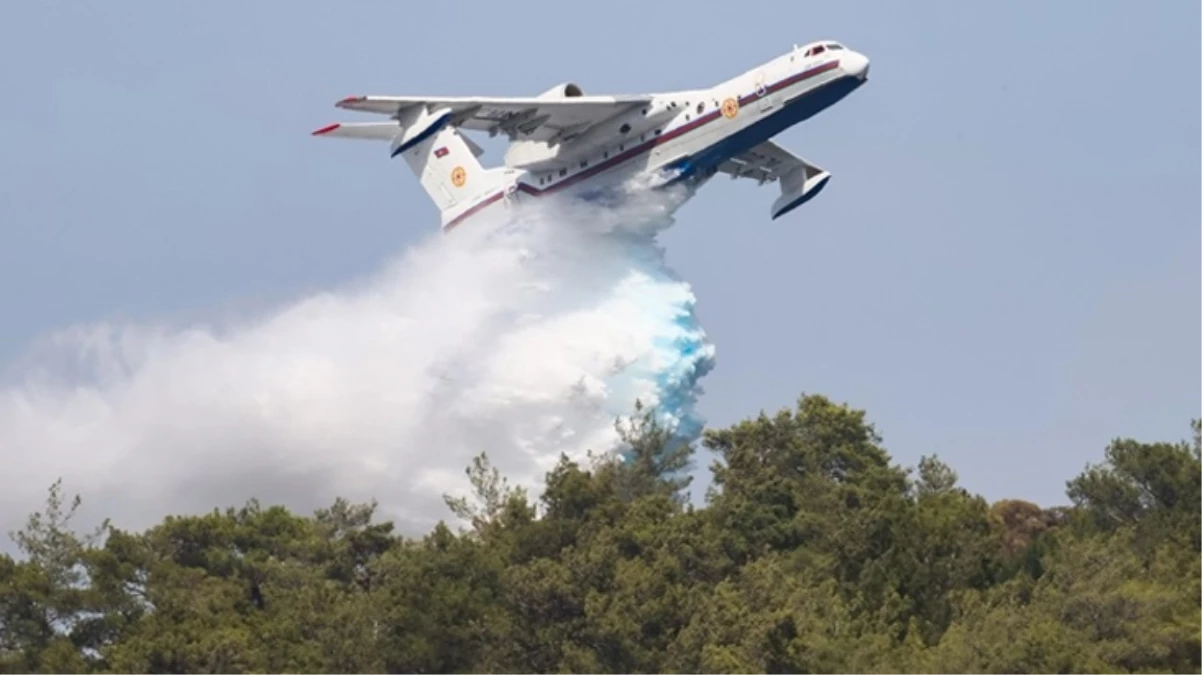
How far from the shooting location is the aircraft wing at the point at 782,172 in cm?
5869

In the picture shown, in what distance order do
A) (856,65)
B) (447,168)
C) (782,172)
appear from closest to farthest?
(856,65), (782,172), (447,168)

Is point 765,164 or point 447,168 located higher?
point 447,168

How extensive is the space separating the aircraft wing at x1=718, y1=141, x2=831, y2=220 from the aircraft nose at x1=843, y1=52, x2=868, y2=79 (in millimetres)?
5668

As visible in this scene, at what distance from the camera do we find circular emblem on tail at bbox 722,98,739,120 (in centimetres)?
5375

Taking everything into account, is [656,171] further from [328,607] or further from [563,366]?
[328,607]

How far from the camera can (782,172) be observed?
195 feet

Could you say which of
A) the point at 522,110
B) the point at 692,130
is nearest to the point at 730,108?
the point at 692,130

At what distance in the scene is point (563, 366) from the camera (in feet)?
187

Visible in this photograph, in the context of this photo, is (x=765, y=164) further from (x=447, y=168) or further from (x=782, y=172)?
(x=447, y=168)

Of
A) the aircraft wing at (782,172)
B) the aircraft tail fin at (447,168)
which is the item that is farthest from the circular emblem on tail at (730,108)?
the aircraft tail fin at (447,168)

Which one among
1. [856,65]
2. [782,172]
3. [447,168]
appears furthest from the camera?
[447,168]

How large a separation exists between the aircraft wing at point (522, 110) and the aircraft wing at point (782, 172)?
4.08 meters

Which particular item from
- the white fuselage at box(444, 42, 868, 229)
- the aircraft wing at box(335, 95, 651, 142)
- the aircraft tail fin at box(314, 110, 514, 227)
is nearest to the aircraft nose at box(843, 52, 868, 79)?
the white fuselage at box(444, 42, 868, 229)

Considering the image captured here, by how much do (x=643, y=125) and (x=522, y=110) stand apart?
97.1 inches
